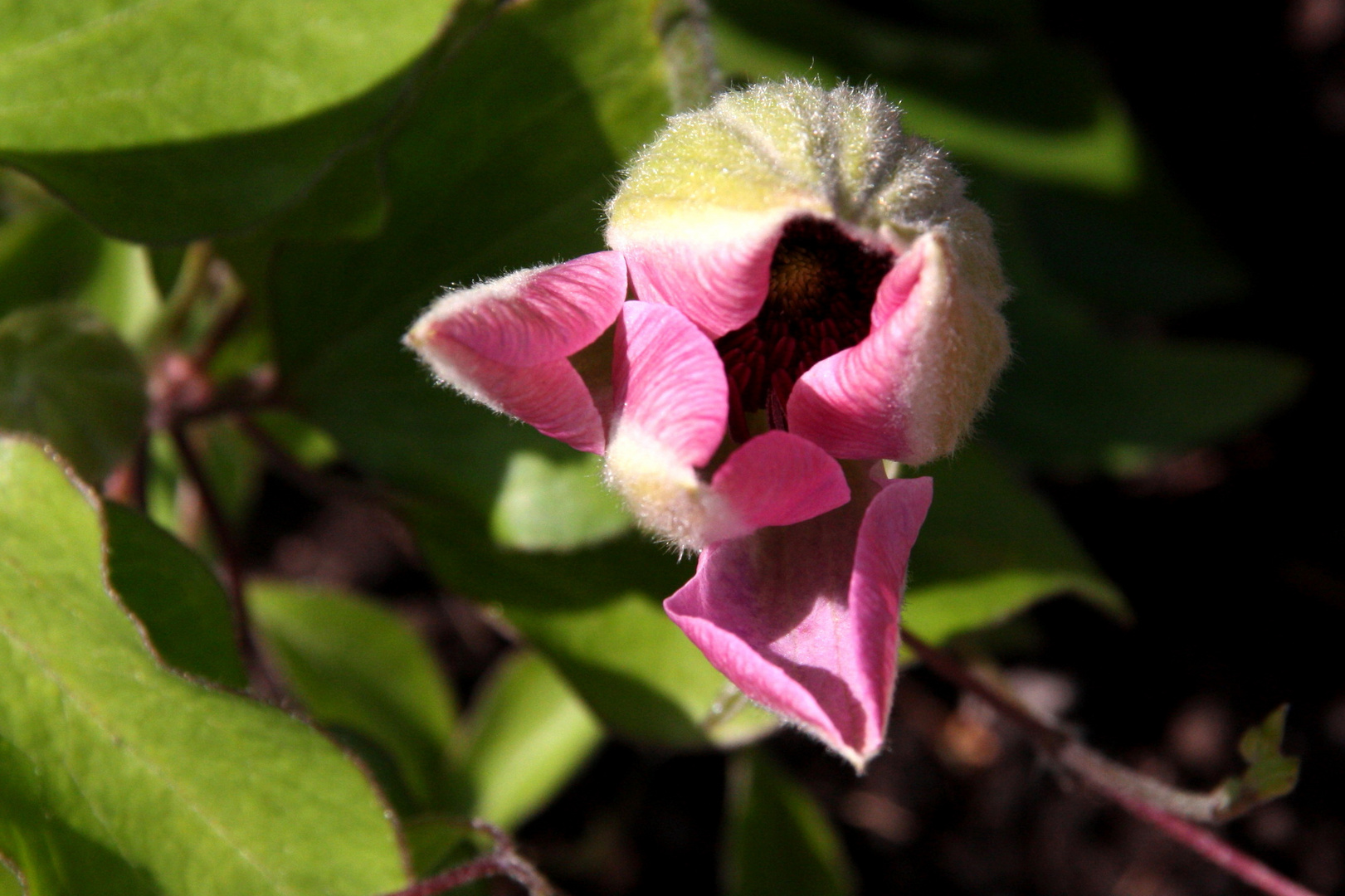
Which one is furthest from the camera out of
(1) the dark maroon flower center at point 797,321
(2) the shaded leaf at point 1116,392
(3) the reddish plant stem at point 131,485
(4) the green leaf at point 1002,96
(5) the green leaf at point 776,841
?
(4) the green leaf at point 1002,96

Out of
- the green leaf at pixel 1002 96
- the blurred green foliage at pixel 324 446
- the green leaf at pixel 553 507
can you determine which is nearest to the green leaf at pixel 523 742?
the blurred green foliage at pixel 324 446

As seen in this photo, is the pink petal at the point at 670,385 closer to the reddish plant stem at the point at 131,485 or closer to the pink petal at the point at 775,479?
the pink petal at the point at 775,479

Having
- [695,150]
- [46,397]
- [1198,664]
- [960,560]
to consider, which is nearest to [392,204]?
[46,397]

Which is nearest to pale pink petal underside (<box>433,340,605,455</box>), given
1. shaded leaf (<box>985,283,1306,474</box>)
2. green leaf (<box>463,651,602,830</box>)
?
green leaf (<box>463,651,602,830</box>)

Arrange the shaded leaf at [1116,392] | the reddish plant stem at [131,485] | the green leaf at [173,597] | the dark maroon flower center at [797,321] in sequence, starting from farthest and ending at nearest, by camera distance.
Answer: the shaded leaf at [1116,392] → the reddish plant stem at [131,485] → the green leaf at [173,597] → the dark maroon flower center at [797,321]

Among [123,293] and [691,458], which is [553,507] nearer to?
[691,458]

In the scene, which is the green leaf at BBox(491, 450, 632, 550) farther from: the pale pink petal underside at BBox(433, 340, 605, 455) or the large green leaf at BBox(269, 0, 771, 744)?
the pale pink petal underside at BBox(433, 340, 605, 455)
